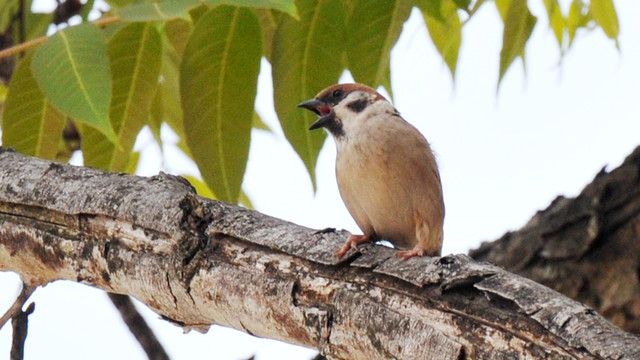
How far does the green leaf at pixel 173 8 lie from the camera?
2844 millimetres

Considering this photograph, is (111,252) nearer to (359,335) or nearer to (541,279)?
(359,335)

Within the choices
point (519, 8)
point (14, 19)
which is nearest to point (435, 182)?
point (519, 8)

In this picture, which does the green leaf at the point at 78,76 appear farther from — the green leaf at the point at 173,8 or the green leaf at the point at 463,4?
the green leaf at the point at 463,4

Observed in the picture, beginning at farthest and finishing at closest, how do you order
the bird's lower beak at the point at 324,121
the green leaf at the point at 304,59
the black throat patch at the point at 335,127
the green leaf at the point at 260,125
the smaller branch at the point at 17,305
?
the green leaf at the point at 260,125, the black throat patch at the point at 335,127, the bird's lower beak at the point at 324,121, the green leaf at the point at 304,59, the smaller branch at the point at 17,305

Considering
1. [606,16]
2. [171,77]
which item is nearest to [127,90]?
[171,77]

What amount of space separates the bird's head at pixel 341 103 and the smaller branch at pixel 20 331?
1.79 meters

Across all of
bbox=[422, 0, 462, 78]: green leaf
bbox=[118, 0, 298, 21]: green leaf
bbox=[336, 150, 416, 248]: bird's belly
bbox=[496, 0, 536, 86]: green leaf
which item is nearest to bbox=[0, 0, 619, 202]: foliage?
bbox=[496, 0, 536, 86]: green leaf

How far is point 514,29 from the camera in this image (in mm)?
3842

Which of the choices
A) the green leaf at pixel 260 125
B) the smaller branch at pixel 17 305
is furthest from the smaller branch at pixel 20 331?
the green leaf at pixel 260 125

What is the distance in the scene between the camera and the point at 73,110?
2.92 metres

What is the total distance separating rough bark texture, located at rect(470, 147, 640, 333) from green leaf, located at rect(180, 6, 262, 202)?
1738 millimetres

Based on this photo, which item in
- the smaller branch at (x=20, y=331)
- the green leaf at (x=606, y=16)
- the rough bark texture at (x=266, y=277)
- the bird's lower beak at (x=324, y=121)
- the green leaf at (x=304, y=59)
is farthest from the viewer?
the bird's lower beak at (x=324, y=121)

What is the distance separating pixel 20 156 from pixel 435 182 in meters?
1.67

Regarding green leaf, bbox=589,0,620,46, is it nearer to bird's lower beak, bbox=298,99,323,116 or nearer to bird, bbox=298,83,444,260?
bird, bbox=298,83,444,260
